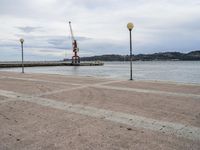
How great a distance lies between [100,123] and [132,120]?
2.54 feet

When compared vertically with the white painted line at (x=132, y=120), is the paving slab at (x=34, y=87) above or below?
above

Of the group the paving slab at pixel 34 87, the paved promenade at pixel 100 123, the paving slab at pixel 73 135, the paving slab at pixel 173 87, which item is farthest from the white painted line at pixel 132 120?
the paving slab at pixel 173 87

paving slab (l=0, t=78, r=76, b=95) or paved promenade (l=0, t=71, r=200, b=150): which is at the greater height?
paving slab (l=0, t=78, r=76, b=95)

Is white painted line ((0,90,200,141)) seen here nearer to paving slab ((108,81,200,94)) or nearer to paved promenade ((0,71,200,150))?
paved promenade ((0,71,200,150))

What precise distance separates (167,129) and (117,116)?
4.79 ft

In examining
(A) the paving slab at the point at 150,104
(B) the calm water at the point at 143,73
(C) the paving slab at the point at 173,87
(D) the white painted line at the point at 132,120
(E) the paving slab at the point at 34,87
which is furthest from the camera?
(B) the calm water at the point at 143,73

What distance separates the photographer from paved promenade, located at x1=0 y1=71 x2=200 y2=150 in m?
4.68

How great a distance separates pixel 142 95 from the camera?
974cm

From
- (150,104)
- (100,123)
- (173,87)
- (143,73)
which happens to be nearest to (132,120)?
(100,123)

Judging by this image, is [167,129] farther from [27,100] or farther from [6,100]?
[6,100]

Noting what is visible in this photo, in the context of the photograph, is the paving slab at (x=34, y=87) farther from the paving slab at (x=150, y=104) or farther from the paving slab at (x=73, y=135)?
the paving slab at (x=73, y=135)

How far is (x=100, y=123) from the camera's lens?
5918 millimetres

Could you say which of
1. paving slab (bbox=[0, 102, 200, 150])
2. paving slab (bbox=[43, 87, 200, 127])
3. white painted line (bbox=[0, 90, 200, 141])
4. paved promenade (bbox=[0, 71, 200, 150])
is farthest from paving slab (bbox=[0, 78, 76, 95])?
paving slab (bbox=[0, 102, 200, 150])

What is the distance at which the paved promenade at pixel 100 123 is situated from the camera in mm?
4684
